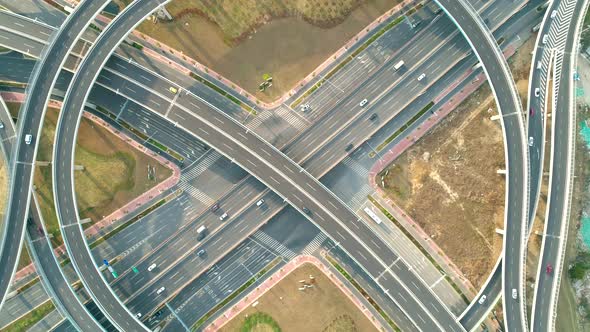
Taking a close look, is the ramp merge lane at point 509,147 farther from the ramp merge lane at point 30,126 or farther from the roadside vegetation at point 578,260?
the ramp merge lane at point 30,126

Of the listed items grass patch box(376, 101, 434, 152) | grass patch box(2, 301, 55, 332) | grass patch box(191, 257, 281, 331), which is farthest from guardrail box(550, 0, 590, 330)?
grass patch box(2, 301, 55, 332)

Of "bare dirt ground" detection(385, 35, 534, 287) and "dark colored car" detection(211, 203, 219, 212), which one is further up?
"dark colored car" detection(211, 203, 219, 212)

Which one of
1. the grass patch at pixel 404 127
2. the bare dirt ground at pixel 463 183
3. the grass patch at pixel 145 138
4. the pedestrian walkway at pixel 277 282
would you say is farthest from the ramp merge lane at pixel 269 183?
the grass patch at pixel 404 127

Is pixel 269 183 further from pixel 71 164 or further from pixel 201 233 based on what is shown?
pixel 71 164

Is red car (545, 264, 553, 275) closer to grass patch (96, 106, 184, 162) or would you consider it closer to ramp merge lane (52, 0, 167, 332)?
grass patch (96, 106, 184, 162)

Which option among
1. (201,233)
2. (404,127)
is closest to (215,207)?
(201,233)

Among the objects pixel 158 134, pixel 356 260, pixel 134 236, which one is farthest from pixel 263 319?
pixel 158 134

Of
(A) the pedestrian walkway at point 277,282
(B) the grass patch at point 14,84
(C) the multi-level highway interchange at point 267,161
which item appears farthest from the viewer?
(B) the grass patch at point 14,84
